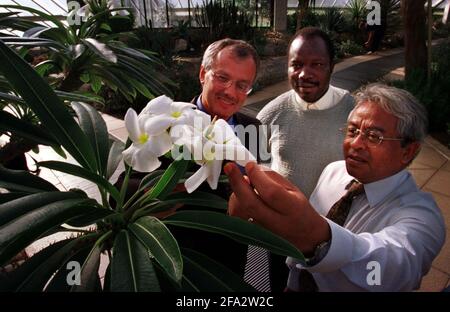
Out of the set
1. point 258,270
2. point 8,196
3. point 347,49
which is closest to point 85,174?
point 8,196

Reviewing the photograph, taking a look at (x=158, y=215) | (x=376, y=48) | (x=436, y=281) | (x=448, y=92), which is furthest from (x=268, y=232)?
(x=376, y=48)

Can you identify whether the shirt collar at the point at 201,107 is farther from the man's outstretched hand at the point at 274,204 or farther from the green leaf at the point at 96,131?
the man's outstretched hand at the point at 274,204

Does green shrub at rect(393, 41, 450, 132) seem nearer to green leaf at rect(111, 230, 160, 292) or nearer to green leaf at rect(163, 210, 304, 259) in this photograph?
green leaf at rect(163, 210, 304, 259)

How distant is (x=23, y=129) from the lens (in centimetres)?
80

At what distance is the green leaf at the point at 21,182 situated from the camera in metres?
0.75

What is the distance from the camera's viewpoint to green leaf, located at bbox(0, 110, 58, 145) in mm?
777

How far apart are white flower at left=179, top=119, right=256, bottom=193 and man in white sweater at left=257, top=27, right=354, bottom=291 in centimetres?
112

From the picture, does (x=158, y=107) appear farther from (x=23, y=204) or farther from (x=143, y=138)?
(x=23, y=204)

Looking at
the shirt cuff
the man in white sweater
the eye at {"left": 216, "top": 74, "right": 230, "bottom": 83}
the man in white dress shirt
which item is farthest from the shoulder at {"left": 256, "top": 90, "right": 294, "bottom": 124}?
the shirt cuff

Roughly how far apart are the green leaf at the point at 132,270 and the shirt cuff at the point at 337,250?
35cm

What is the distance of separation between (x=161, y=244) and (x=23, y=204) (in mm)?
264

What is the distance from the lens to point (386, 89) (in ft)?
3.36

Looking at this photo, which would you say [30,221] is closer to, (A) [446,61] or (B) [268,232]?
(B) [268,232]
